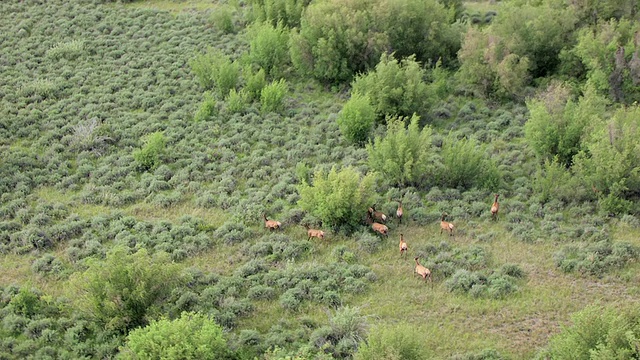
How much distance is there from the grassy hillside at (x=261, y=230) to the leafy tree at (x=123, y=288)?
0.44ft

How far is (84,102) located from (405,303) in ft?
61.1

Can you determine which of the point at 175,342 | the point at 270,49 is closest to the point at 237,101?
the point at 270,49

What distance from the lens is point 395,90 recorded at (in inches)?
953

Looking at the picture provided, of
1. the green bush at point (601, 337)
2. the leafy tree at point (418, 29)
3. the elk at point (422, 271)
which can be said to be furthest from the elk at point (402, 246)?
the leafy tree at point (418, 29)

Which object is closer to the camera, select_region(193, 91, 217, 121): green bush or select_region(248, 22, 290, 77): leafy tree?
select_region(193, 91, 217, 121): green bush

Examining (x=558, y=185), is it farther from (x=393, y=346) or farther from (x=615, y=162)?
(x=393, y=346)

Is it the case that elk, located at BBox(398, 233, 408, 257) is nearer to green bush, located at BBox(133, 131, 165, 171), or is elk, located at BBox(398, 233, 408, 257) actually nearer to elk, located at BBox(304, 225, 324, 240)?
elk, located at BBox(304, 225, 324, 240)

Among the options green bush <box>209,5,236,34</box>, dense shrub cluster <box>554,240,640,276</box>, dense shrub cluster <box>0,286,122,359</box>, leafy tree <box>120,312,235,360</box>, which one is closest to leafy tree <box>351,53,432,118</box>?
dense shrub cluster <box>554,240,640,276</box>

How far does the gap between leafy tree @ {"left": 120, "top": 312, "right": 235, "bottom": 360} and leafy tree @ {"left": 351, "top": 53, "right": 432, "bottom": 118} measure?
44.4 ft

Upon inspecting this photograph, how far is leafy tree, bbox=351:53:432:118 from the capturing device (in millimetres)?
24391

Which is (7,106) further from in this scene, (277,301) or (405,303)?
(405,303)

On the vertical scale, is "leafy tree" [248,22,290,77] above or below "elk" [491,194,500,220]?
above

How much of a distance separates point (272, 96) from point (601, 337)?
17216 mm

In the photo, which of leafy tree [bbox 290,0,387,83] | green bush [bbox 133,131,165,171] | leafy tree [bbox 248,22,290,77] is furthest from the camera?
leafy tree [bbox 248,22,290,77]
